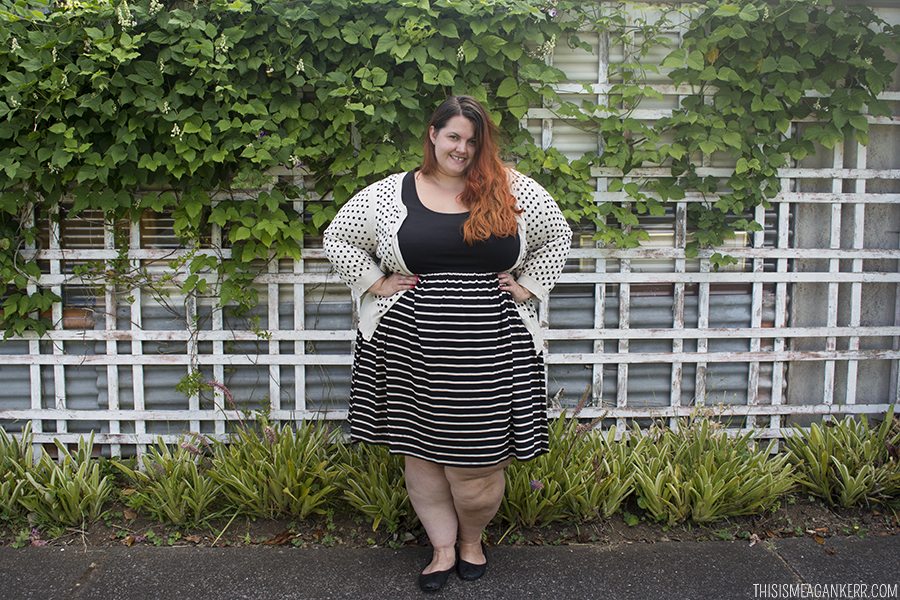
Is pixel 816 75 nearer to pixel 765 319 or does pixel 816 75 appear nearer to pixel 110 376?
pixel 765 319

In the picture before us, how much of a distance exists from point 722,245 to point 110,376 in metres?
3.30

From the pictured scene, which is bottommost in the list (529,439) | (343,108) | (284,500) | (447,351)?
(284,500)

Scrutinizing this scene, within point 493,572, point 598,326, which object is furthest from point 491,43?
point 493,572

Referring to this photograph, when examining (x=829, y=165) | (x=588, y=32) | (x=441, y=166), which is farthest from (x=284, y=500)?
(x=829, y=165)

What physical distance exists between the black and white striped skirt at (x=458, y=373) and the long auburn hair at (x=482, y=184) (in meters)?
0.19

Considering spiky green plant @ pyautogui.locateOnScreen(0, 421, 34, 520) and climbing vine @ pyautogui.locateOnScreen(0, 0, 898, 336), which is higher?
climbing vine @ pyautogui.locateOnScreen(0, 0, 898, 336)

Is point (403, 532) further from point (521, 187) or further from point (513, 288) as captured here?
point (521, 187)

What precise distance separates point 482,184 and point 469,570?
1.53 metres

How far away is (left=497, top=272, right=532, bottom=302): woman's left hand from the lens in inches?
86.2

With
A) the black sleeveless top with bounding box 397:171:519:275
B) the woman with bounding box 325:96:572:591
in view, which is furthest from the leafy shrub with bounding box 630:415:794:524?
the black sleeveless top with bounding box 397:171:519:275

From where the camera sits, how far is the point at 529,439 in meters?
2.20

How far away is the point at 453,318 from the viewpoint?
81.7 inches

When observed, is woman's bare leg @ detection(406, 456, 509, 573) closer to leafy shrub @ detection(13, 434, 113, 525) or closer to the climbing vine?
the climbing vine

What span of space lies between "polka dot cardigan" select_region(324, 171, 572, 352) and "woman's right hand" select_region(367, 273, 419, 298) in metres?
0.02
